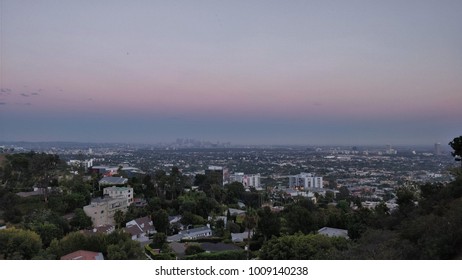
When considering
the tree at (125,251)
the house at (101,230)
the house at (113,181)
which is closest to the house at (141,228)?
the house at (101,230)

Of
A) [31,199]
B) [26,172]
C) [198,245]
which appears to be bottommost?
[198,245]

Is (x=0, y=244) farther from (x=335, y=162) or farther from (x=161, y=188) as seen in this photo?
(x=335, y=162)

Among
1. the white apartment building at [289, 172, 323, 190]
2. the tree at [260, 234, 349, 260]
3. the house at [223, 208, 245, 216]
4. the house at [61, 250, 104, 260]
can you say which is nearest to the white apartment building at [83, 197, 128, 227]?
the house at [61, 250, 104, 260]

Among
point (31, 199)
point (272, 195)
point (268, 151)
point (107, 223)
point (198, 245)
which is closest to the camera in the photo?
point (198, 245)

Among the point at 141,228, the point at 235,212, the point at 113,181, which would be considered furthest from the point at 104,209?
the point at 235,212

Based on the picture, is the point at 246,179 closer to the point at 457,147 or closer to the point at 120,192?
the point at 120,192

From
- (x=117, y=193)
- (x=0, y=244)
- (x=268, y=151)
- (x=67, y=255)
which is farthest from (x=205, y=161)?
(x=0, y=244)

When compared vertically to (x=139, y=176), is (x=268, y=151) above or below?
above
